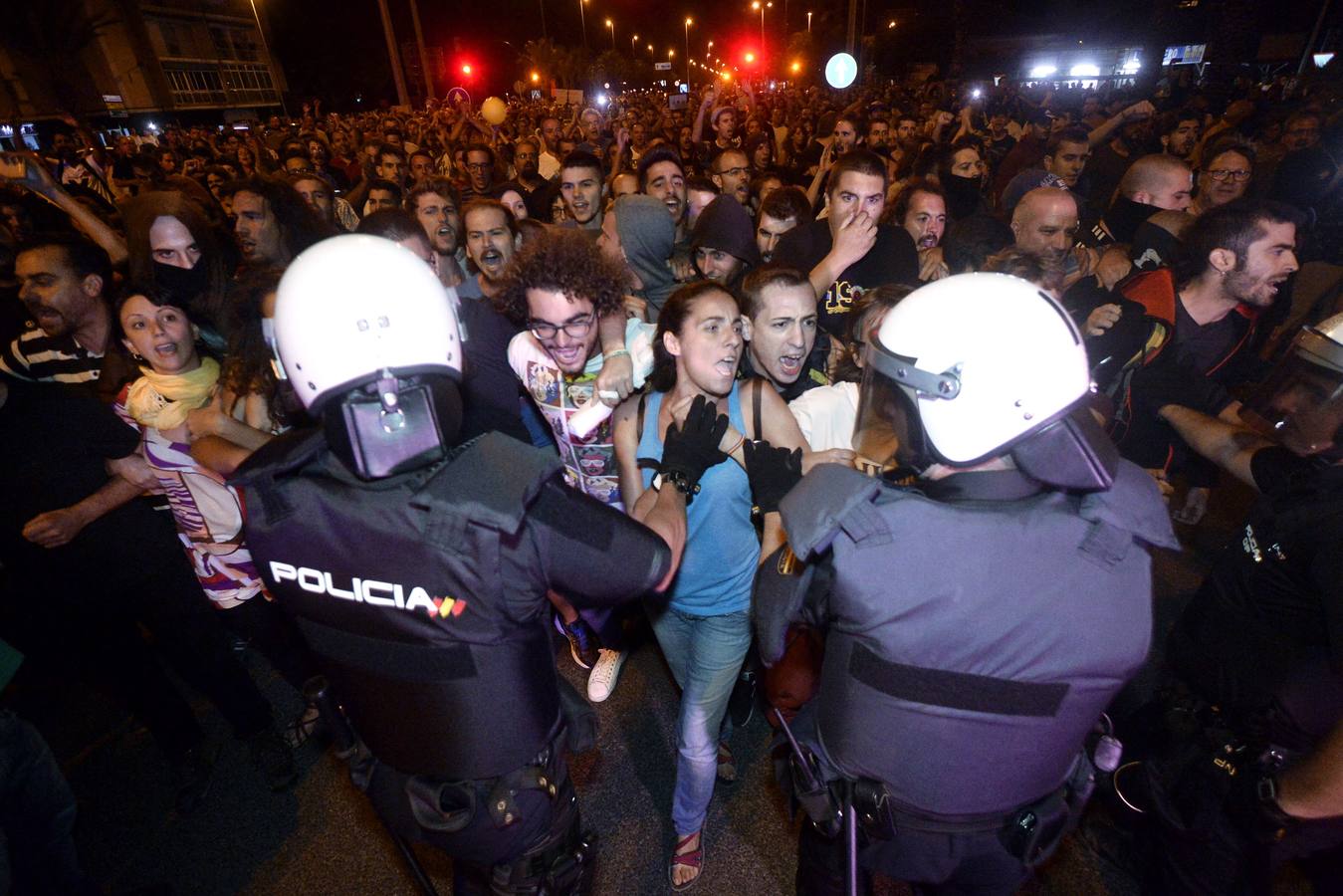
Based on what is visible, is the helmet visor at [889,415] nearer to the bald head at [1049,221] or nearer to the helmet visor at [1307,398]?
the helmet visor at [1307,398]

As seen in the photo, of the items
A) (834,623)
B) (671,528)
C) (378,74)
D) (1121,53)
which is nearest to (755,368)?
(671,528)

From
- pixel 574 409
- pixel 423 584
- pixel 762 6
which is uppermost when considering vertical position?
pixel 762 6

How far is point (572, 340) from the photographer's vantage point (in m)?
2.81

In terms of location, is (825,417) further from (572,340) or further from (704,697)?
(704,697)

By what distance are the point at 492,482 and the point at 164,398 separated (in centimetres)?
241

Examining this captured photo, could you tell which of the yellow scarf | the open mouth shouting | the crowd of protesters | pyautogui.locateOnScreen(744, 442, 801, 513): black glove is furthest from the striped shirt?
pyautogui.locateOnScreen(744, 442, 801, 513): black glove

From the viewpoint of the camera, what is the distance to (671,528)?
6.59 ft

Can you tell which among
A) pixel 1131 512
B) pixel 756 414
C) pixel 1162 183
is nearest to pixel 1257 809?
pixel 1131 512

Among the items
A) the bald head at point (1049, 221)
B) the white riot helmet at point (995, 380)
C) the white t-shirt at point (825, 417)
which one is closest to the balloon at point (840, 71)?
the bald head at point (1049, 221)

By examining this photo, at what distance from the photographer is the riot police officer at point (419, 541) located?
1.50 metres

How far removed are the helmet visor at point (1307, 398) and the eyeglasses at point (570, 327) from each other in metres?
2.60

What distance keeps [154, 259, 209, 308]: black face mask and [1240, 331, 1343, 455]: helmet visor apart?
5444mm

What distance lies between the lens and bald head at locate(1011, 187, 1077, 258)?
3.83m

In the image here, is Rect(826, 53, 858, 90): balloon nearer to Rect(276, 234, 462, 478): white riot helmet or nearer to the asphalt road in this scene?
Result: the asphalt road
